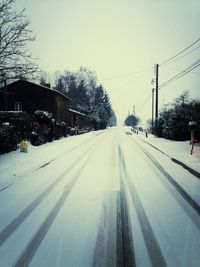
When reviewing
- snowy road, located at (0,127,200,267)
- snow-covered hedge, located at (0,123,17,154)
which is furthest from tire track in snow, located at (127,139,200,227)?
snow-covered hedge, located at (0,123,17,154)

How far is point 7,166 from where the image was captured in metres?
14.0

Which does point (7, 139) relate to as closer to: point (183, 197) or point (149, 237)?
point (183, 197)

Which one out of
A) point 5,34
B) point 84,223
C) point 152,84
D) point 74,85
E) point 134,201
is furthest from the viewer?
point 74,85

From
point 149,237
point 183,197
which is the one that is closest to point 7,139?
point 183,197

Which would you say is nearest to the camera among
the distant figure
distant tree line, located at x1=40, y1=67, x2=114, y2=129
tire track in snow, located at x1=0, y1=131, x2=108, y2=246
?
tire track in snow, located at x1=0, y1=131, x2=108, y2=246

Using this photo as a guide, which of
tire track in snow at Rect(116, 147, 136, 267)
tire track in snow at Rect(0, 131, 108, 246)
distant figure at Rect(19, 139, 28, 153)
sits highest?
distant figure at Rect(19, 139, 28, 153)

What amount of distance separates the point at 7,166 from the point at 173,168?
24.4ft

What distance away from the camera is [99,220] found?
6320 mm

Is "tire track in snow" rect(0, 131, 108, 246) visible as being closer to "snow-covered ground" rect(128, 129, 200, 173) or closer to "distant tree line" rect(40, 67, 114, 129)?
"snow-covered ground" rect(128, 129, 200, 173)

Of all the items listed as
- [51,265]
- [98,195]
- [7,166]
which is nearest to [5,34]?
[7,166]

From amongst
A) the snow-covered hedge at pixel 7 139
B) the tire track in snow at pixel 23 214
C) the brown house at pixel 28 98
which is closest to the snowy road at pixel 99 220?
the tire track in snow at pixel 23 214

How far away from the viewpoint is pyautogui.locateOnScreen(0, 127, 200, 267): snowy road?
4.59 metres

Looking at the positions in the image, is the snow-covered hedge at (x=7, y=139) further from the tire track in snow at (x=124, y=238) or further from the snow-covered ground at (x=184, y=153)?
the tire track in snow at (x=124, y=238)

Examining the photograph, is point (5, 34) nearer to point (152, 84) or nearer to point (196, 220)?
point (196, 220)
